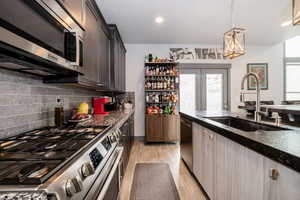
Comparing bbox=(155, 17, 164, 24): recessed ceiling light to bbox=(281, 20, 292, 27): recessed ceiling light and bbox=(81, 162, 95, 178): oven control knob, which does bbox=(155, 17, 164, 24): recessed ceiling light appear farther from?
bbox=(81, 162, 95, 178): oven control knob

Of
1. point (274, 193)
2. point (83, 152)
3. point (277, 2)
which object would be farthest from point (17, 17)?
point (277, 2)

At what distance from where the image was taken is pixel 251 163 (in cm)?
105

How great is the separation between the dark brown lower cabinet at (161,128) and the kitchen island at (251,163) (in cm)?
232

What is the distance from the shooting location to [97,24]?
220 cm

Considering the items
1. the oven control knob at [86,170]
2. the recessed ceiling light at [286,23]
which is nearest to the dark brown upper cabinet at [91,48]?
the oven control knob at [86,170]

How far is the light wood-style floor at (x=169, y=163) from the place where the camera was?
2101 mm

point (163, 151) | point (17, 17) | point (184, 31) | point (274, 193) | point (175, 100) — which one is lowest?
point (163, 151)

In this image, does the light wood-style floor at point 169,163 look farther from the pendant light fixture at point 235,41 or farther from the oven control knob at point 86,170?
the pendant light fixture at point 235,41

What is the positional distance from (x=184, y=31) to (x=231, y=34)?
1.79m

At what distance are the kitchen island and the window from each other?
15.8ft

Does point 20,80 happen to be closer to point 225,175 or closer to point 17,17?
point 17,17

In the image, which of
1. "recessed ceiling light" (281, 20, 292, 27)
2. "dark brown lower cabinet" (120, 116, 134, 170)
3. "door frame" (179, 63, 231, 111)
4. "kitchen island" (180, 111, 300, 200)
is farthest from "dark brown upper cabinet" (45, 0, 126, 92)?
"recessed ceiling light" (281, 20, 292, 27)

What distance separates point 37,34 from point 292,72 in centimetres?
677

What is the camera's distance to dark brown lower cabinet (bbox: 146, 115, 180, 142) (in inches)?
168
